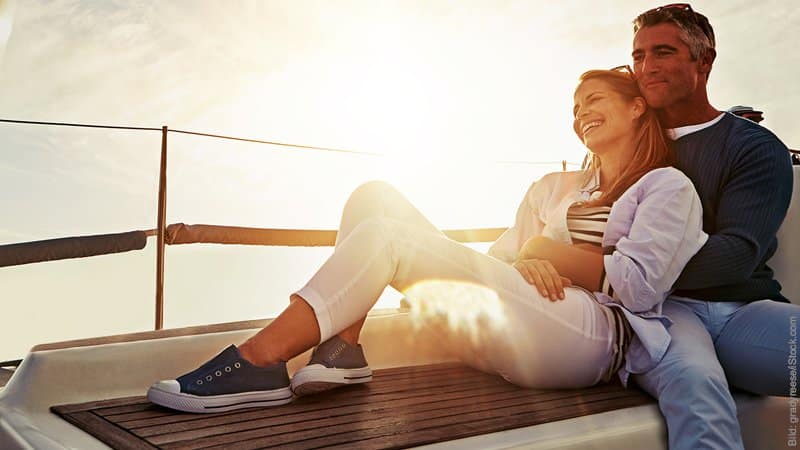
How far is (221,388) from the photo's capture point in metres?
1.55

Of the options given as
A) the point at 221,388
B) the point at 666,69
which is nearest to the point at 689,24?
the point at 666,69

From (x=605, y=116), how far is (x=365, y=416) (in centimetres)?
112

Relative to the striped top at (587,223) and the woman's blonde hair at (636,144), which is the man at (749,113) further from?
the striped top at (587,223)

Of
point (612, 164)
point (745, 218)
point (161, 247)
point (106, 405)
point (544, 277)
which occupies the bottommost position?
point (106, 405)

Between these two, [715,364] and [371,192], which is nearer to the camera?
[715,364]

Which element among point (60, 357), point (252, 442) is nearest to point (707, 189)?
point (252, 442)

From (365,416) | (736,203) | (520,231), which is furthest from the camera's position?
(520,231)

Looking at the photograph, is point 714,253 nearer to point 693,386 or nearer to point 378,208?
point 693,386

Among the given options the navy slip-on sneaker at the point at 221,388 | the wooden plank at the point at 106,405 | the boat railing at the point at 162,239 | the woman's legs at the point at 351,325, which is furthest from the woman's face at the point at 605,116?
the boat railing at the point at 162,239

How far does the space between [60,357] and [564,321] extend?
1163mm

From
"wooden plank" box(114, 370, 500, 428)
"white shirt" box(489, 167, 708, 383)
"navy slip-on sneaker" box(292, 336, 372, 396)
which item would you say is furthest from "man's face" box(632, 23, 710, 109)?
"navy slip-on sneaker" box(292, 336, 372, 396)

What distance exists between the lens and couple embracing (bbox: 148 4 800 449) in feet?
5.30

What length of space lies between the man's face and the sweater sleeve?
0.87 feet

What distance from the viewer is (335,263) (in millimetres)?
1638
